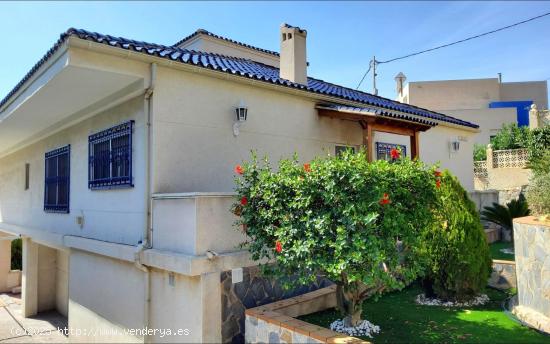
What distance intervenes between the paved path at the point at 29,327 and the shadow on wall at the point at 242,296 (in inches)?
453

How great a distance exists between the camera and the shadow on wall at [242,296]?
24.3 ft

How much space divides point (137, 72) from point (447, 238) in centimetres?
757

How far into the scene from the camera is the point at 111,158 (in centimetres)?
1002

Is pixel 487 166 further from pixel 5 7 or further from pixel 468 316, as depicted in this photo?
pixel 5 7

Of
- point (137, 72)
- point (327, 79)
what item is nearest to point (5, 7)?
point (137, 72)

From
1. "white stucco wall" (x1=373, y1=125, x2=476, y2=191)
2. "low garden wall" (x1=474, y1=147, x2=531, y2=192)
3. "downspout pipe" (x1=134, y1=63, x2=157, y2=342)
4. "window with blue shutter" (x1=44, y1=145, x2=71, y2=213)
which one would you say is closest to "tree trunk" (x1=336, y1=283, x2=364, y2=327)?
"downspout pipe" (x1=134, y1=63, x2=157, y2=342)

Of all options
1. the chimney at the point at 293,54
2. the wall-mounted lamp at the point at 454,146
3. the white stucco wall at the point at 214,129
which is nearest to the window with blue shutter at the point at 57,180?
the white stucco wall at the point at 214,129

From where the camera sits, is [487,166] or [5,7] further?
[487,166]

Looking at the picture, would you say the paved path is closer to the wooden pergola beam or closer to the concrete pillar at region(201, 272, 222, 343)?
the concrete pillar at region(201, 272, 222, 343)

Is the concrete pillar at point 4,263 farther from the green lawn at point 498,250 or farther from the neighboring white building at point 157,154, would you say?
the green lawn at point 498,250

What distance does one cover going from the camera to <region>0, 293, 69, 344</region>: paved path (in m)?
15.5

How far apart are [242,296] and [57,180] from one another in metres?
9.32

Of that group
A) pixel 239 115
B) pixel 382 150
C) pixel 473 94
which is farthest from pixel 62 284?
pixel 473 94

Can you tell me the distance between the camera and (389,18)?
32.7ft
